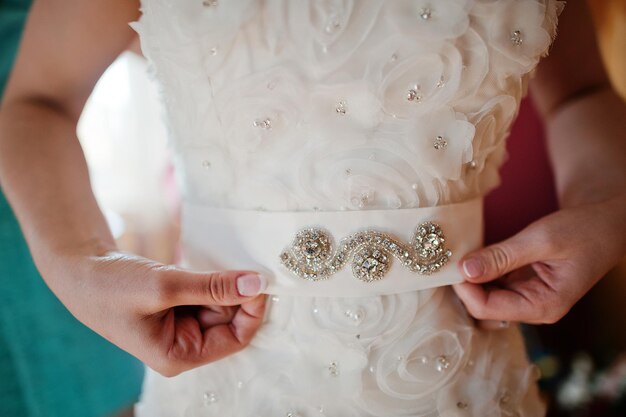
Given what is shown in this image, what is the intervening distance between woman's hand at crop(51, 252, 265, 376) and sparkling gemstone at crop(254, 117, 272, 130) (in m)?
0.18

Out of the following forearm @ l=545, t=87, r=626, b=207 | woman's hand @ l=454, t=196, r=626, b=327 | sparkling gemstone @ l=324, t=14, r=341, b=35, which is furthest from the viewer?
forearm @ l=545, t=87, r=626, b=207

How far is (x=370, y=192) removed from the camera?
0.62m

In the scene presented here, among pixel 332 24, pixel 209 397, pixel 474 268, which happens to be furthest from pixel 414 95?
pixel 209 397

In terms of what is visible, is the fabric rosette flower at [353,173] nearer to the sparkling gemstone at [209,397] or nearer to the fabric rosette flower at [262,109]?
the fabric rosette flower at [262,109]

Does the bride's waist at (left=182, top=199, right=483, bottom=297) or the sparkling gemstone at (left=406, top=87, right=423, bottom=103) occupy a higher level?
the sparkling gemstone at (left=406, top=87, right=423, bottom=103)

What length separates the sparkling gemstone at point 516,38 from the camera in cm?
60

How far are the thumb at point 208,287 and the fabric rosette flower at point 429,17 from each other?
1.12ft

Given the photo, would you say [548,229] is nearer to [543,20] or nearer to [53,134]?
[543,20]

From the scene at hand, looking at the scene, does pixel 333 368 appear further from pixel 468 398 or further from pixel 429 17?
pixel 429 17

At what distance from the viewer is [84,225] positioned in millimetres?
710

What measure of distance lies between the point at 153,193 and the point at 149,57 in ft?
5.84

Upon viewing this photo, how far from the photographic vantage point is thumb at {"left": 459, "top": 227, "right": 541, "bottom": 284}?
0.65 metres

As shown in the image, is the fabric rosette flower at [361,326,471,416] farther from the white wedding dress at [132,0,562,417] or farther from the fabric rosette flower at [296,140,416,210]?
the fabric rosette flower at [296,140,416,210]

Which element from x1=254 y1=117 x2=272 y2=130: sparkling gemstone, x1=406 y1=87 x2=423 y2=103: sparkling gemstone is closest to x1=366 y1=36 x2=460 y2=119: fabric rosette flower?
x1=406 y1=87 x2=423 y2=103: sparkling gemstone
